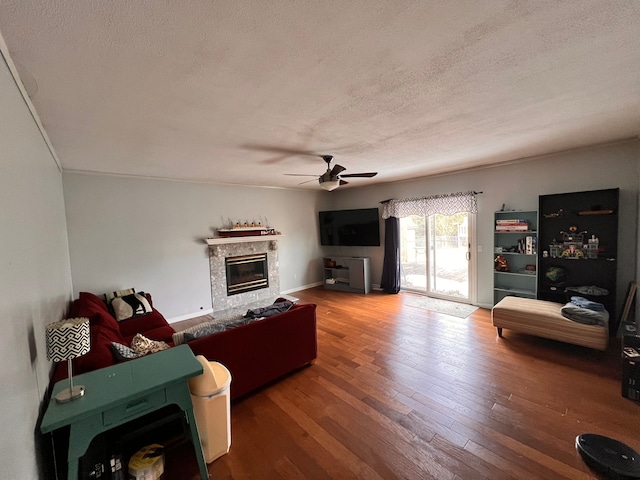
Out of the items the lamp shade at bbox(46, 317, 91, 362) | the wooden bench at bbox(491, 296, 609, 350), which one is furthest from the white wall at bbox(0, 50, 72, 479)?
the wooden bench at bbox(491, 296, 609, 350)

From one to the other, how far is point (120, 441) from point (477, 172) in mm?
5532

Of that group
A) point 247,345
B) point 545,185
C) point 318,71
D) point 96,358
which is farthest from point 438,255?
point 96,358

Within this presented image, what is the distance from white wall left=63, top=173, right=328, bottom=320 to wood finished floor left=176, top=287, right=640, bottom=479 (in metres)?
2.87

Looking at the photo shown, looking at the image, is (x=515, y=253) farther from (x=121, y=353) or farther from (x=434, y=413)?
(x=121, y=353)

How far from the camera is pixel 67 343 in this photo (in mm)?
1275

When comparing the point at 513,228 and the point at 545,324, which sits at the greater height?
the point at 513,228

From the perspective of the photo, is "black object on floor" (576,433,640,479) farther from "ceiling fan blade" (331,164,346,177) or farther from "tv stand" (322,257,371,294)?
"tv stand" (322,257,371,294)

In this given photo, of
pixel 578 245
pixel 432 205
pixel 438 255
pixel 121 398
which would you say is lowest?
pixel 121 398

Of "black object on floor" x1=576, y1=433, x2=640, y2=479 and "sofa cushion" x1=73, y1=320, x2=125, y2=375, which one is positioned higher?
"sofa cushion" x1=73, y1=320, x2=125, y2=375

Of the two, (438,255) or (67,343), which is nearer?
(67,343)

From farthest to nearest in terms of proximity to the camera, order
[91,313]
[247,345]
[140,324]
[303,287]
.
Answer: [303,287] → [140,324] → [91,313] → [247,345]

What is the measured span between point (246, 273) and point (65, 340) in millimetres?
4309

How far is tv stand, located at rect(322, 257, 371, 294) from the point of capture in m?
6.02

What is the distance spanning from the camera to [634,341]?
7.85 feet
